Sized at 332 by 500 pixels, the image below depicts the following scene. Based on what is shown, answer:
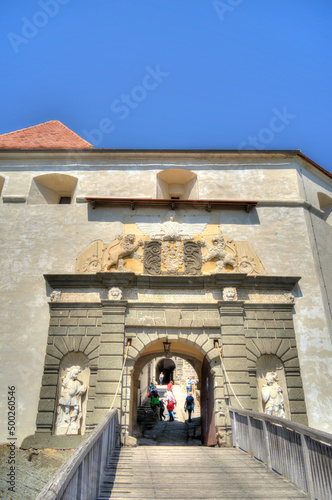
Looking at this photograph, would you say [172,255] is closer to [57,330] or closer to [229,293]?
[229,293]

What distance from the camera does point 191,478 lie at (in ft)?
17.1

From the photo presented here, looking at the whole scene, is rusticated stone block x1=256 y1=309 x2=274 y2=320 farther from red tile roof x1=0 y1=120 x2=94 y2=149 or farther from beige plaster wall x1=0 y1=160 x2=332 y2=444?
red tile roof x1=0 y1=120 x2=94 y2=149

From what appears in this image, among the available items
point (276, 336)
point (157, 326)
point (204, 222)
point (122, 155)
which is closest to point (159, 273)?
point (157, 326)

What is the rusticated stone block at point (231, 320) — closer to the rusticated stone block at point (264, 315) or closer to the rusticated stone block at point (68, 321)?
the rusticated stone block at point (264, 315)

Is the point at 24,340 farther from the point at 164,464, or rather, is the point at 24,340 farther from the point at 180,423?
the point at 180,423

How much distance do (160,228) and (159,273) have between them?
1.47 m

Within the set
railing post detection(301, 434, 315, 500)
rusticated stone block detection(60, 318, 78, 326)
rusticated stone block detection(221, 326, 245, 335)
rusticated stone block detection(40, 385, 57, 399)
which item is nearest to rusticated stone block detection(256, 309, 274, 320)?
rusticated stone block detection(221, 326, 245, 335)

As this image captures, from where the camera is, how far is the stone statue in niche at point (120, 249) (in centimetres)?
970

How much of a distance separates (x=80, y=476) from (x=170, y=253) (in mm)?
6944

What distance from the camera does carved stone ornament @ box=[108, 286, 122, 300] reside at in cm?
930

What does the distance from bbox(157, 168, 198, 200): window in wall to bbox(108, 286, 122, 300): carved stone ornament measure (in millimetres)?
3446

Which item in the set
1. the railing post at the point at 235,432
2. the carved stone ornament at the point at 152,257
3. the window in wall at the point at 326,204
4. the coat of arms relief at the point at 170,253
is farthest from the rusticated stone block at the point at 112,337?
the window in wall at the point at 326,204

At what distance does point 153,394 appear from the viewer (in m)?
16.0

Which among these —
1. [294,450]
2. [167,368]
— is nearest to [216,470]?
[294,450]
